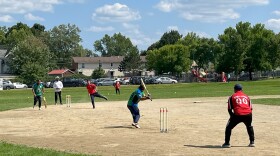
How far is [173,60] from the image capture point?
111250 mm

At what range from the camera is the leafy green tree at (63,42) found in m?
144

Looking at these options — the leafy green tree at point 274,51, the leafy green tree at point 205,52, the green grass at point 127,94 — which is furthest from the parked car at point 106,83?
the leafy green tree at point 205,52

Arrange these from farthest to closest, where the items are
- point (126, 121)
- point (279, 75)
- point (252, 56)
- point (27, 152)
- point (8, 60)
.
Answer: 1. point (8, 60)
2. point (279, 75)
3. point (252, 56)
4. point (126, 121)
5. point (27, 152)

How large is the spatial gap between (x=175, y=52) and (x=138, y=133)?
94.7 meters

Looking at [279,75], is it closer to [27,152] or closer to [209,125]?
[209,125]

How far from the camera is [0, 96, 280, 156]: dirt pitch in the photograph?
1466 cm

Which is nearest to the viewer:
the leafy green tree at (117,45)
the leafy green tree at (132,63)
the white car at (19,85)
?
Answer: the white car at (19,85)

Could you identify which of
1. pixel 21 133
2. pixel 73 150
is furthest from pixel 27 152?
pixel 21 133

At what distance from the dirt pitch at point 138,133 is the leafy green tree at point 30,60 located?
194ft

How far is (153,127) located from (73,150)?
21.6 feet

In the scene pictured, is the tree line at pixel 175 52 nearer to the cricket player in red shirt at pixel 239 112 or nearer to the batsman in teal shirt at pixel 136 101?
the batsman in teal shirt at pixel 136 101

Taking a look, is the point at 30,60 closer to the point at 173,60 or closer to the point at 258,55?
the point at 173,60

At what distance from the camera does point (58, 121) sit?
23531mm

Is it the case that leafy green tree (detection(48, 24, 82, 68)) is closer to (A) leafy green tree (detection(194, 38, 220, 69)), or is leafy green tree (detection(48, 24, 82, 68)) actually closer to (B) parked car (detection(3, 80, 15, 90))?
(A) leafy green tree (detection(194, 38, 220, 69))
